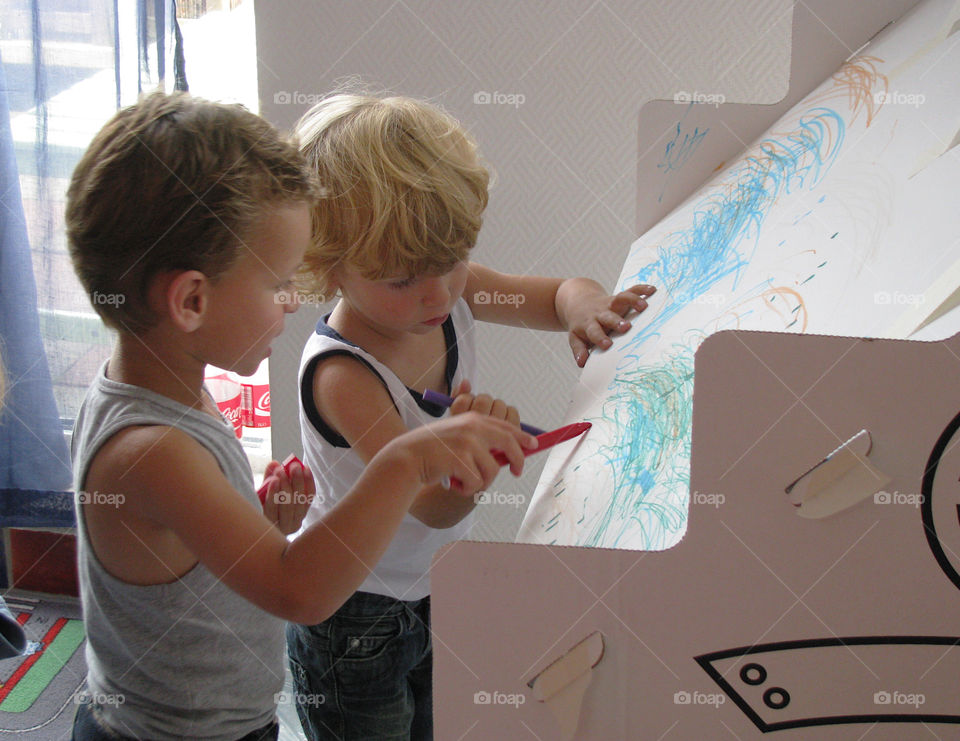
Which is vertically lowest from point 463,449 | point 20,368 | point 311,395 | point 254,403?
point 254,403

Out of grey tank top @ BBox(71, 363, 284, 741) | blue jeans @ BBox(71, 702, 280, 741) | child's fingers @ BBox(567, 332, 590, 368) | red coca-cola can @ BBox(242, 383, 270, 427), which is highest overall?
child's fingers @ BBox(567, 332, 590, 368)

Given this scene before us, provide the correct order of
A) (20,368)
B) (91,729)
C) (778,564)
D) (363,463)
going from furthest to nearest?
(20,368) < (363,463) < (91,729) < (778,564)

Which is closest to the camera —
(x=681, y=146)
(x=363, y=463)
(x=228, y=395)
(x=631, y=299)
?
(x=363, y=463)

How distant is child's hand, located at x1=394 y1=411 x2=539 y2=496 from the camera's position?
1.85 ft

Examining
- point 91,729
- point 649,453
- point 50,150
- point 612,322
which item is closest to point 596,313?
point 612,322

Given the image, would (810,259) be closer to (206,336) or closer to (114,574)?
(206,336)

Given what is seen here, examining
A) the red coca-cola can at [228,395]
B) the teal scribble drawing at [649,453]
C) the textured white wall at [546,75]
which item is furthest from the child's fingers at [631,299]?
the red coca-cola can at [228,395]

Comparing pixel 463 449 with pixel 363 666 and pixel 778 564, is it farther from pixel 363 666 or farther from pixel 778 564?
→ pixel 363 666

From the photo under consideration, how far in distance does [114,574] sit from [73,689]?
1039 mm

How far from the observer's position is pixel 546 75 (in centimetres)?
138

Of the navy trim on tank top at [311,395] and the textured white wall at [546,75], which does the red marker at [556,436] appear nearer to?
the navy trim on tank top at [311,395]

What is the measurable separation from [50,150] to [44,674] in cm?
97

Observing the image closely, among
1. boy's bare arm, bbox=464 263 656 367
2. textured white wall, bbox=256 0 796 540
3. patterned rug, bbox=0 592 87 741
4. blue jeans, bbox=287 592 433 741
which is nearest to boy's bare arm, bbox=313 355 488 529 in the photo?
blue jeans, bbox=287 592 433 741

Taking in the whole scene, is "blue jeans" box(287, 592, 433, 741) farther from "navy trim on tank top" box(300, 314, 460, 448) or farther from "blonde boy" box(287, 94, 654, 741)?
"navy trim on tank top" box(300, 314, 460, 448)
